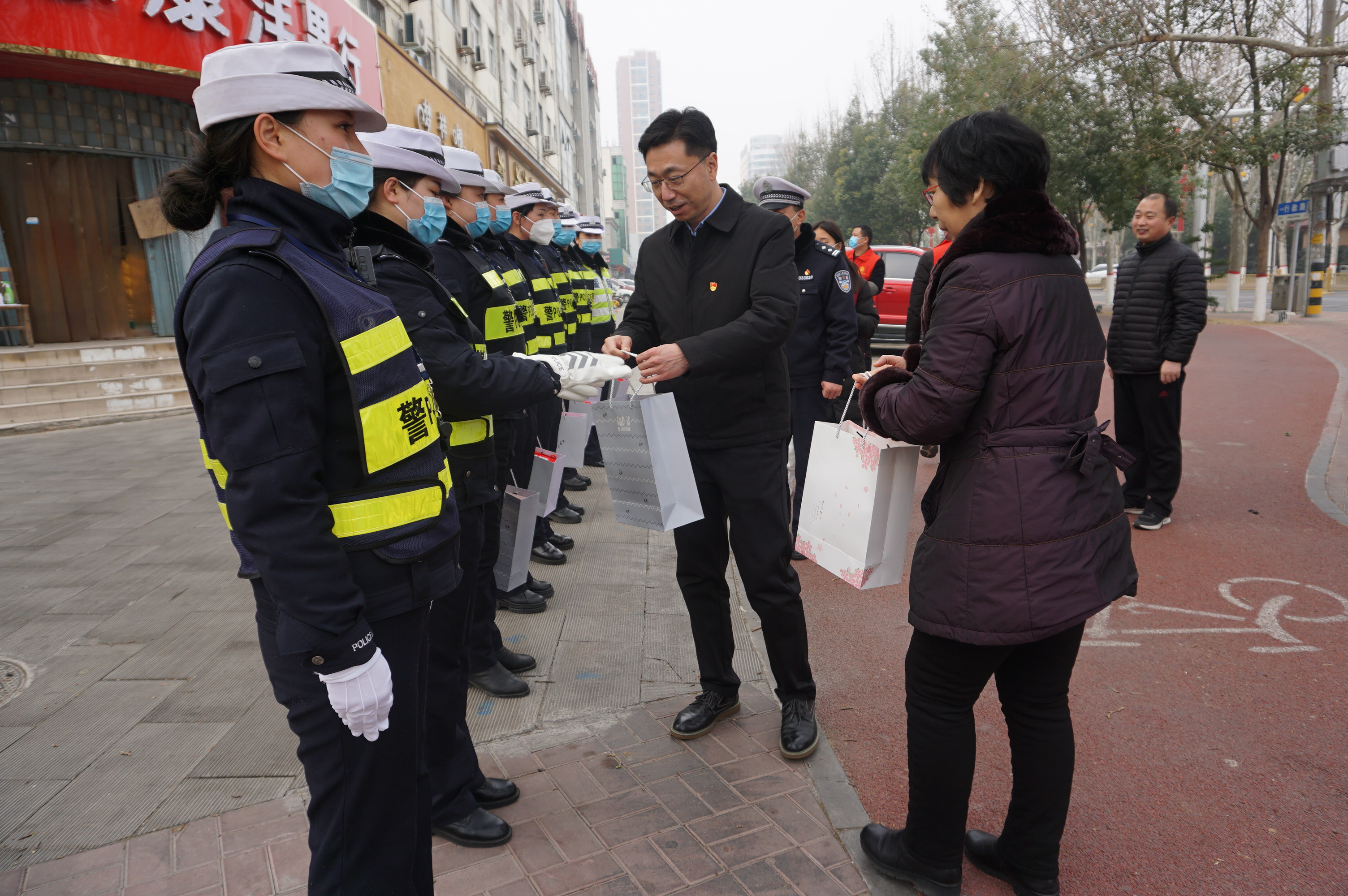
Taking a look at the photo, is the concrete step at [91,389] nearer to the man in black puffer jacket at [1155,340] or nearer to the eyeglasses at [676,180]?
the eyeglasses at [676,180]

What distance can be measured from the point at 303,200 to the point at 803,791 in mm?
2369

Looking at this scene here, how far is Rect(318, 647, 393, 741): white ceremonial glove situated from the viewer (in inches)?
62.8

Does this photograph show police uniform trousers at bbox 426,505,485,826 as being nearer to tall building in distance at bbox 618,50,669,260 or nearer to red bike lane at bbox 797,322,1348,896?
red bike lane at bbox 797,322,1348,896

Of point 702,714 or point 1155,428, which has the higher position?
point 1155,428

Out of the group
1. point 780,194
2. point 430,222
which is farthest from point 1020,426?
point 780,194

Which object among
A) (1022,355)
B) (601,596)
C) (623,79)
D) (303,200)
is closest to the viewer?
(303,200)

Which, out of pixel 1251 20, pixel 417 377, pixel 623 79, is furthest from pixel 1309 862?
pixel 623 79

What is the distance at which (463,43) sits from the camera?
22.0 meters

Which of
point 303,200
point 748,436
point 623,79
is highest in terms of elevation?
point 623,79

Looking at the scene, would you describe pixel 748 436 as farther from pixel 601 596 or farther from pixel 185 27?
pixel 185 27

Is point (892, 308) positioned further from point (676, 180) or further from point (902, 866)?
point (902, 866)

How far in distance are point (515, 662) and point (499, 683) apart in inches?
9.3

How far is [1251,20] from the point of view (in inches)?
620

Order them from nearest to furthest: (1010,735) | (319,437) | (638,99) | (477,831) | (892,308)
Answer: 1. (319,437)
2. (1010,735)
3. (477,831)
4. (892,308)
5. (638,99)
